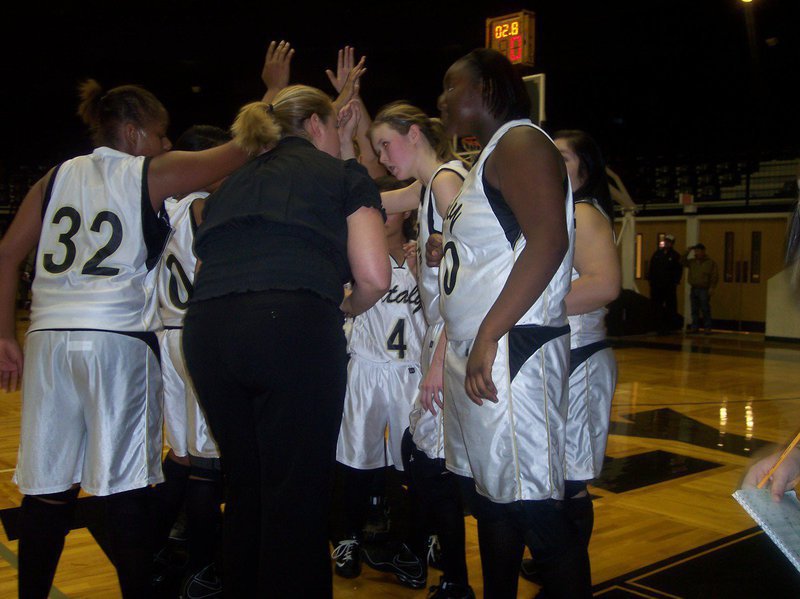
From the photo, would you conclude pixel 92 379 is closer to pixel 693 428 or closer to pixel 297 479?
pixel 297 479

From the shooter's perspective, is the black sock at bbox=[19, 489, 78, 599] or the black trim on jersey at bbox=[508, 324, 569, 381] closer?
the black trim on jersey at bbox=[508, 324, 569, 381]

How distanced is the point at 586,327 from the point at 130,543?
162 cm

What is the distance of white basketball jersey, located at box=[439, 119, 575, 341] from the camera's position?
1.98 meters

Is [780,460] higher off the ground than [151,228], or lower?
lower

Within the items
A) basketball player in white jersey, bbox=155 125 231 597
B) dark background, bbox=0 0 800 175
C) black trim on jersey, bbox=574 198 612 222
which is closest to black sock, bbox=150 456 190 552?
basketball player in white jersey, bbox=155 125 231 597

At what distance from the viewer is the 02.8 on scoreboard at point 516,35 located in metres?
8.93

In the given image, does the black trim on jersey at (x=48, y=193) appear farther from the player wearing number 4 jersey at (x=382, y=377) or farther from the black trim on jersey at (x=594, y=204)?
the black trim on jersey at (x=594, y=204)

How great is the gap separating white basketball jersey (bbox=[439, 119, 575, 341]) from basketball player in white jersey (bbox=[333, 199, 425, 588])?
120cm

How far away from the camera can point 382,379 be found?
10.8 ft

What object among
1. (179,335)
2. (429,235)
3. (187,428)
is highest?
(429,235)

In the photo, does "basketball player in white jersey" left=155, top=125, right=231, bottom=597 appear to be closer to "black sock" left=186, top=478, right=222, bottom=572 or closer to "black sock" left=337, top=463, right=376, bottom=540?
"black sock" left=186, top=478, right=222, bottom=572

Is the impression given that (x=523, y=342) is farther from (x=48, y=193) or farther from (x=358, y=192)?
(x=48, y=193)

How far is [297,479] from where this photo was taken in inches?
Result: 71.7

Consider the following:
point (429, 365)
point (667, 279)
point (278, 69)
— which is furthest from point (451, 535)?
point (667, 279)
